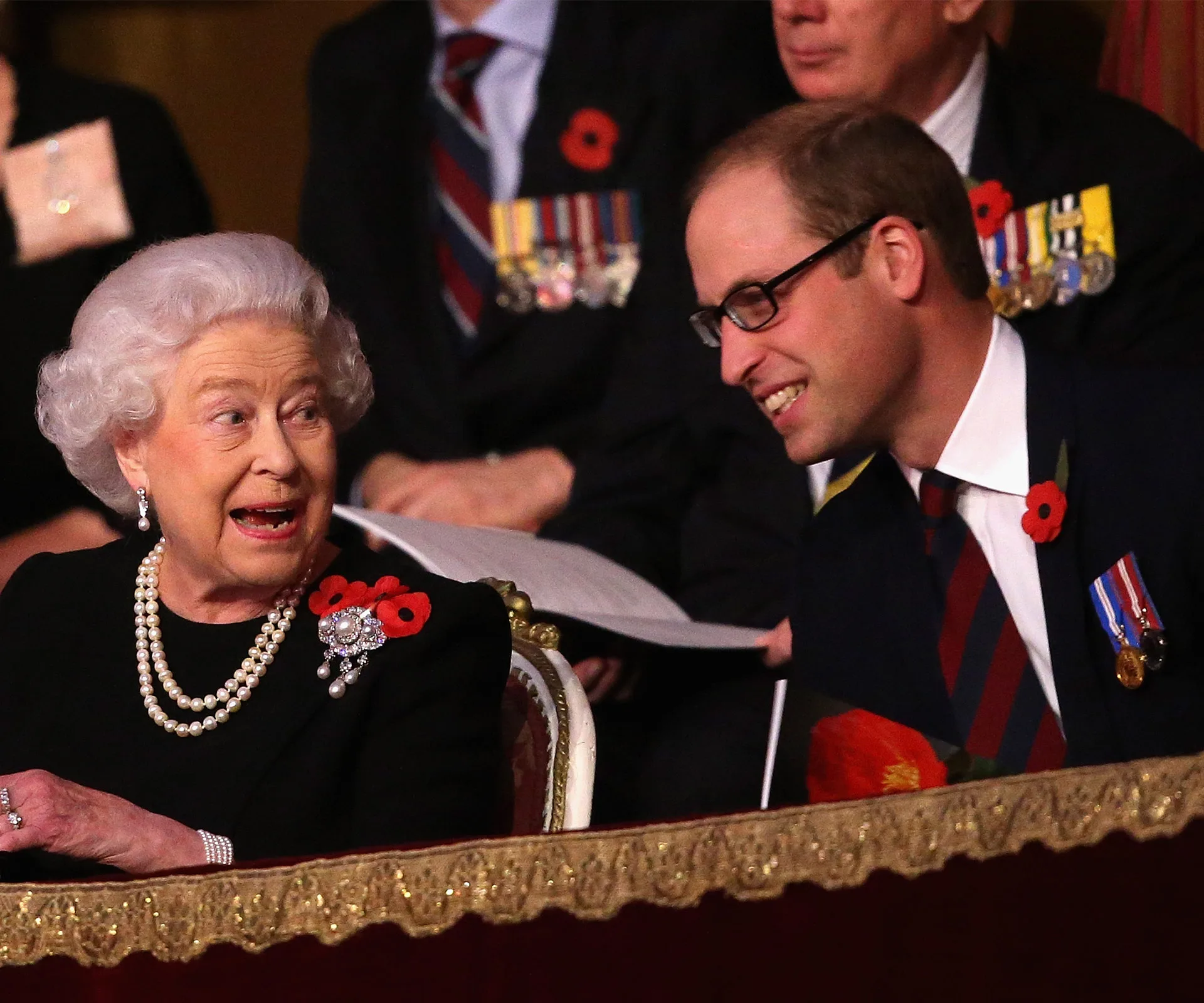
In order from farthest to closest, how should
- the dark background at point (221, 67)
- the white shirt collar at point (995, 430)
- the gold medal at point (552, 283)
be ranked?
the dark background at point (221, 67), the gold medal at point (552, 283), the white shirt collar at point (995, 430)

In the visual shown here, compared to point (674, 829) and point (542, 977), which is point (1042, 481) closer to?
point (674, 829)

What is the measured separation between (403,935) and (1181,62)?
1.67 meters

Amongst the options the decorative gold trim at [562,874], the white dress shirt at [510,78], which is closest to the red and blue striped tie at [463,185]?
the white dress shirt at [510,78]

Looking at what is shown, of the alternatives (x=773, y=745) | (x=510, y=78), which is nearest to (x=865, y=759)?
(x=773, y=745)

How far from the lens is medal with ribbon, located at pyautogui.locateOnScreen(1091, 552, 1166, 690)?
5.33 ft

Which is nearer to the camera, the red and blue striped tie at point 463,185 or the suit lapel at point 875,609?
the suit lapel at point 875,609

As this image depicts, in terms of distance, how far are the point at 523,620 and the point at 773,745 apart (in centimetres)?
→ 34

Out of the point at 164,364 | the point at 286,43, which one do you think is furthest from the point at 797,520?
the point at 286,43

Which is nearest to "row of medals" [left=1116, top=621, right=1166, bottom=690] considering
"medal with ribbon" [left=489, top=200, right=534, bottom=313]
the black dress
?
the black dress

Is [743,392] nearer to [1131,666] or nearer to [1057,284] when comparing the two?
[1057,284]

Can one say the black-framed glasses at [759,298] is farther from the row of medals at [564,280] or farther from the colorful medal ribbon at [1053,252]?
the row of medals at [564,280]

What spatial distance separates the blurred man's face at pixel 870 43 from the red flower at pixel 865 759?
872 millimetres

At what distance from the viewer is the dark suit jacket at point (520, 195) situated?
100 inches

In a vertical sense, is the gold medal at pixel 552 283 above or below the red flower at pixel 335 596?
above
